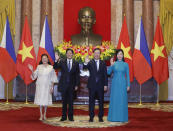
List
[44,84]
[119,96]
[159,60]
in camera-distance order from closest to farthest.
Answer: [119,96] → [44,84] → [159,60]

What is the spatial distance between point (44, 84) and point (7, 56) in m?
4.77

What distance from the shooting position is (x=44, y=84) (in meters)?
7.34

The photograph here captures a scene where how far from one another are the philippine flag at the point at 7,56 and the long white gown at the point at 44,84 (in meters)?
4.51

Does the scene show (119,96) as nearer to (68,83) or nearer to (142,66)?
(68,83)

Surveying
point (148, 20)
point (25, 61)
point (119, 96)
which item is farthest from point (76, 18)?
point (119, 96)

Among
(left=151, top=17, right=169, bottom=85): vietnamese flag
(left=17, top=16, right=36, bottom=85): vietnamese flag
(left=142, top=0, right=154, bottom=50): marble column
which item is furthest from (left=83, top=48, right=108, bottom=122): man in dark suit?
(left=142, top=0, right=154, bottom=50): marble column

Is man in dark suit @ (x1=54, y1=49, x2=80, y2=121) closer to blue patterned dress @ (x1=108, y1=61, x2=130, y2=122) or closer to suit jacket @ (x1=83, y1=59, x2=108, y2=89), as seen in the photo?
suit jacket @ (x1=83, y1=59, x2=108, y2=89)

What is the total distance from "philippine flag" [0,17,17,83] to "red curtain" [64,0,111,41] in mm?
3376

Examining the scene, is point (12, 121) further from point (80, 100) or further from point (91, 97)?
point (80, 100)

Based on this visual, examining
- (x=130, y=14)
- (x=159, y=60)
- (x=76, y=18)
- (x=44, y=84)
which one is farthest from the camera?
(x=76, y=18)

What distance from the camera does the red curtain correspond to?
1448 cm

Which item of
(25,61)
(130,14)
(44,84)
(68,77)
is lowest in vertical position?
(44,84)

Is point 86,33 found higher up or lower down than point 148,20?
lower down

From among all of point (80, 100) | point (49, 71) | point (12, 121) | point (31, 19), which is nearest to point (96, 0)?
point (31, 19)
